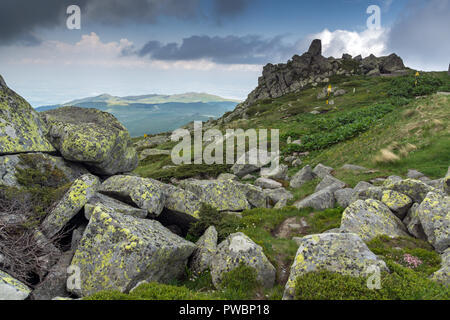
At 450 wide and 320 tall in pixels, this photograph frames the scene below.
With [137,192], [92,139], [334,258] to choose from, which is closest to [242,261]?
[334,258]

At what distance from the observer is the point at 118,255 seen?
33.4 feet

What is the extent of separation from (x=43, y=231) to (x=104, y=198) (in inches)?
121

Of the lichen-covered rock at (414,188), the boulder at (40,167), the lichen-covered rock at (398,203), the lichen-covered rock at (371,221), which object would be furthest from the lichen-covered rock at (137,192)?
the lichen-covered rock at (414,188)

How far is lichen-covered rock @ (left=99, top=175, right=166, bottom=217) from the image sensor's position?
14.8 meters

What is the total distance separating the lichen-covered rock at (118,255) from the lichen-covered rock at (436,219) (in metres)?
11.5

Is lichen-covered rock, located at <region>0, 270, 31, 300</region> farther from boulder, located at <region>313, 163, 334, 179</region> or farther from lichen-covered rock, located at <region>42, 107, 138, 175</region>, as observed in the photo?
boulder, located at <region>313, 163, 334, 179</region>

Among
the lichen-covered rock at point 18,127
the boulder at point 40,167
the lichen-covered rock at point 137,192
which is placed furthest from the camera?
the lichen-covered rock at point 137,192

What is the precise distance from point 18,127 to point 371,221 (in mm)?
19549

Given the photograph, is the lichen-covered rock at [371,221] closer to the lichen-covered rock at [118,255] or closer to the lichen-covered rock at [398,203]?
the lichen-covered rock at [398,203]

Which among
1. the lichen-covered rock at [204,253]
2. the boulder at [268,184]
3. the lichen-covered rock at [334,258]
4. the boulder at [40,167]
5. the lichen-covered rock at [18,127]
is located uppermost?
the lichen-covered rock at [18,127]

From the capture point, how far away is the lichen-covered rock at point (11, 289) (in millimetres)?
8123

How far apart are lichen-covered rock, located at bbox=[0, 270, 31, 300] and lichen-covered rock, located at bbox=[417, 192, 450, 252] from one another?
16.3 metres
